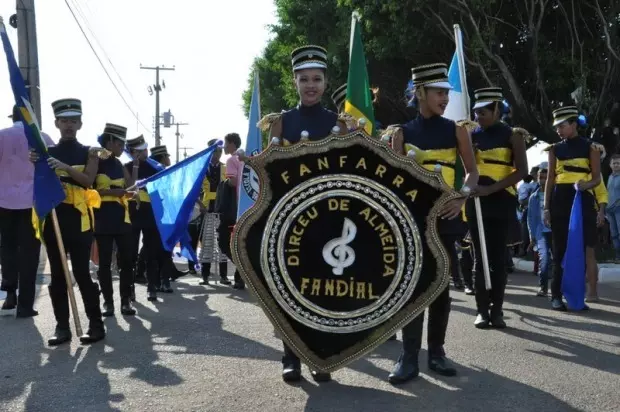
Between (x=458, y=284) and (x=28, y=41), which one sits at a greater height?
(x=28, y=41)

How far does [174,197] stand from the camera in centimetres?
901

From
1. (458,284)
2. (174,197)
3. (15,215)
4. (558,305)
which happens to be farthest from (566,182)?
(15,215)

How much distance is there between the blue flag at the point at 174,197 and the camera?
895 centimetres

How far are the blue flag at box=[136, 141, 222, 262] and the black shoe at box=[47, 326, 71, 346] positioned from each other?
8.30 feet

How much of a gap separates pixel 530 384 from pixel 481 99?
2.87 m

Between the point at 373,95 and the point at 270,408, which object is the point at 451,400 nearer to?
the point at 270,408

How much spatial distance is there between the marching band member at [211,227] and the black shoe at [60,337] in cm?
525

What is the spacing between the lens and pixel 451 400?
14.6 ft

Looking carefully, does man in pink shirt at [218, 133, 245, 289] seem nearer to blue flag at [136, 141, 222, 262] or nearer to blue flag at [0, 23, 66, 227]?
blue flag at [136, 141, 222, 262]

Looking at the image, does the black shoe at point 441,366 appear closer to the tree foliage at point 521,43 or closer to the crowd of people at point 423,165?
the crowd of people at point 423,165

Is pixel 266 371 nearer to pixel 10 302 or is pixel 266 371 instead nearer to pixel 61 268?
pixel 61 268

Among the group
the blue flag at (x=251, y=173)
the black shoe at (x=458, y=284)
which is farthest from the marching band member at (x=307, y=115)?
the black shoe at (x=458, y=284)

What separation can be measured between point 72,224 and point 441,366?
317 centimetres

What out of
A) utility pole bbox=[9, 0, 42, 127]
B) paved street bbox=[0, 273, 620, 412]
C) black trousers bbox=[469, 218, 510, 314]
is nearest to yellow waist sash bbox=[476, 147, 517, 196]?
black trousers bbox=[469, 218, 510, 314]
